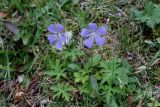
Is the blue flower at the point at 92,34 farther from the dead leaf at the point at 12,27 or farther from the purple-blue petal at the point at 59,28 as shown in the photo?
the dead leaf at the point at 12,27

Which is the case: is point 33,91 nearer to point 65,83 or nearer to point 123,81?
point 65,83

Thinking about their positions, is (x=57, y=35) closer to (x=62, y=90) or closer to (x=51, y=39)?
(x=51, y=39)

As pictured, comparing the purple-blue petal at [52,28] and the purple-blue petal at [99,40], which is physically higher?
the purple-blue petal at [52,28]

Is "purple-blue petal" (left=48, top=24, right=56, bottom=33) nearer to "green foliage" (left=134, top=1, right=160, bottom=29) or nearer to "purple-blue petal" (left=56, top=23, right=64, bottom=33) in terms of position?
"purple-blue petal" (left=56, top=23, right=64, bottom=33)

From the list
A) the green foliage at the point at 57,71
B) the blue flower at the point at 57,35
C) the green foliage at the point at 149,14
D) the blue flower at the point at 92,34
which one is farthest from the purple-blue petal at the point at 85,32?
the green foliage at the point at 149,14

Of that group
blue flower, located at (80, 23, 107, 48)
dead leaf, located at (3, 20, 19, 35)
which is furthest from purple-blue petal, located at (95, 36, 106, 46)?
dead leaf, located at (3, 20, 19, 35)
